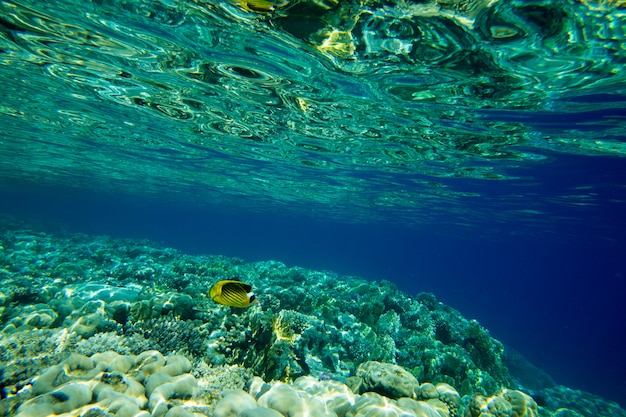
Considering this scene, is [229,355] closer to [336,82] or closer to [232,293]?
[232,293]

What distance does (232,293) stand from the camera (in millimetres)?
3988

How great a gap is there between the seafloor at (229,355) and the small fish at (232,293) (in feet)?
3.85

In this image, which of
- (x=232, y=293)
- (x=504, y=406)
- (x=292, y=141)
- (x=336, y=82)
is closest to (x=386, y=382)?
(x=504, y=406)

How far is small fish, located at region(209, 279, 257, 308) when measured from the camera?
3.96 metres

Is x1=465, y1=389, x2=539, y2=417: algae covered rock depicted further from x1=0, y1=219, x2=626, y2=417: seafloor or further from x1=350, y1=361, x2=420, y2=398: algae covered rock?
x1=350, y1=361, x2=420, y2=398: algae covered rock

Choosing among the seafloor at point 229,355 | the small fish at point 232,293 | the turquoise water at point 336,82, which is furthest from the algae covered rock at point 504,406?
the turquoise water at point 336,82

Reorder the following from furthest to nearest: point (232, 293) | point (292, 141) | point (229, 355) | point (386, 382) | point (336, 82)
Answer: point (292, 141) → point (336, 82) → point (229, 355) → point (386, 382) → point (232, 293)

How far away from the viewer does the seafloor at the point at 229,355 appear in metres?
4.00

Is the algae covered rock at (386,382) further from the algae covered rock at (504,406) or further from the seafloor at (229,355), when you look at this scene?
the algae covered rock at (504,406)

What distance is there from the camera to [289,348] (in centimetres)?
718

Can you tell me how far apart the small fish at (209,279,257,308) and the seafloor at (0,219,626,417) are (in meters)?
1.17

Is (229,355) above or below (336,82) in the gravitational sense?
below

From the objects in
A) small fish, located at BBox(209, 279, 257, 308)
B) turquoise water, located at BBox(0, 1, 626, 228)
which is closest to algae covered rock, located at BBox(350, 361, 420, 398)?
small fish, located at BBox(209, 279, 257, 308)

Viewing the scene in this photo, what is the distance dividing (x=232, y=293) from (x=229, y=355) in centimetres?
340
